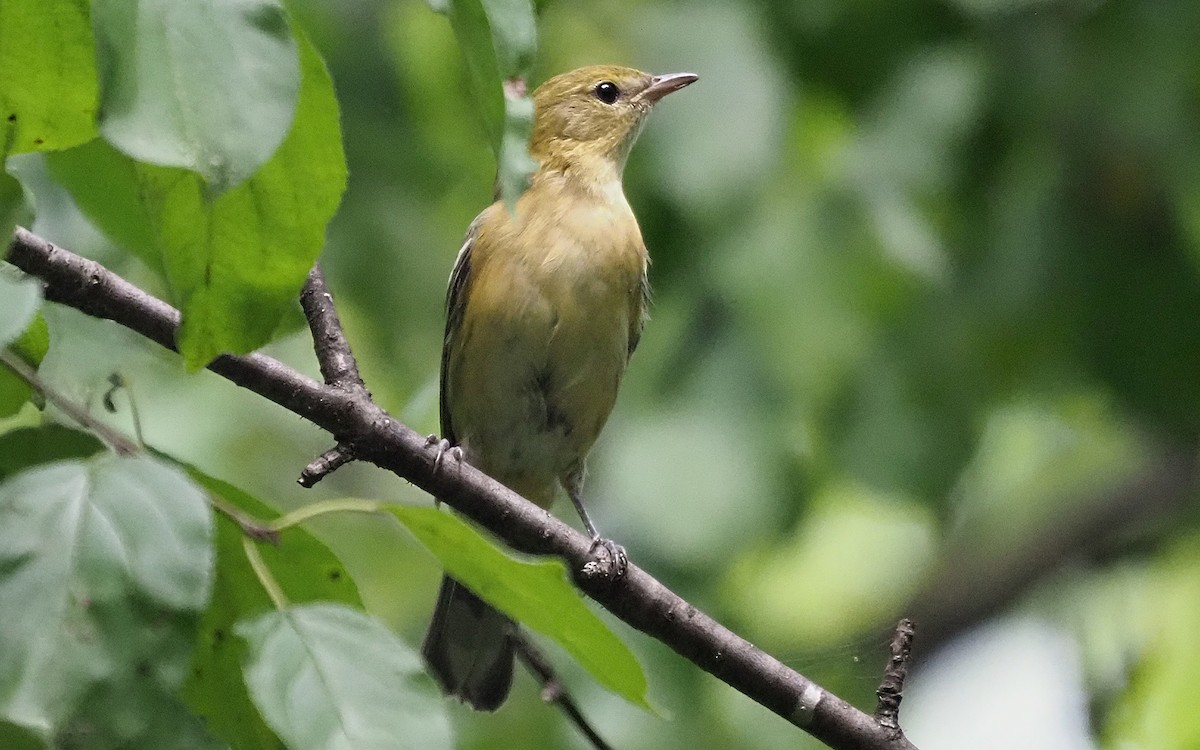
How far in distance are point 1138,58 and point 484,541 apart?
12.1 ft

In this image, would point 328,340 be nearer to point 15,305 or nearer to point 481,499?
point 481,499

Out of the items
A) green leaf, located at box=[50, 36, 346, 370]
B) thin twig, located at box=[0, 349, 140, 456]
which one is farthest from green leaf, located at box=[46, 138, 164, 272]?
thin twig, located at box=[0, 349, 140, 456]

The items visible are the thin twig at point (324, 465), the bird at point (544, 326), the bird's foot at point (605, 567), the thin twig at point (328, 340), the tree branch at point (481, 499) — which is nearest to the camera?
the tree branch at point (481, 499)

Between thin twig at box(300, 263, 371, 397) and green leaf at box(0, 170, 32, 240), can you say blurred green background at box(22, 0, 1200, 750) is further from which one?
green leaf at box(0, 170, 32, 240)

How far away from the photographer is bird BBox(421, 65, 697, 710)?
18.7 ft

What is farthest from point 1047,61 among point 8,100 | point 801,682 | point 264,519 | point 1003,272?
point 8,100

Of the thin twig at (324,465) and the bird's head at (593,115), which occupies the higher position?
the bird's head at (593,115)

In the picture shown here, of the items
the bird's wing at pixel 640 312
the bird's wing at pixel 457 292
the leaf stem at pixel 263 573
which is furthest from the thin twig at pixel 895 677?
the bird's wing at pixel 457 292

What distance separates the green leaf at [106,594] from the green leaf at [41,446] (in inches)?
15.1

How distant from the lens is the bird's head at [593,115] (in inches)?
249

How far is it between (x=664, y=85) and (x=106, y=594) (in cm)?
411

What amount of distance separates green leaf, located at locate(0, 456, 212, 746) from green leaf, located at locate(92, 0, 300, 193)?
0.47 metres

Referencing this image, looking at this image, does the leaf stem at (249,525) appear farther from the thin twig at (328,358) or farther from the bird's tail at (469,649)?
the bird's tail at (469,649)

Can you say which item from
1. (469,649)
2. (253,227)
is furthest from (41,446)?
(469,649)
